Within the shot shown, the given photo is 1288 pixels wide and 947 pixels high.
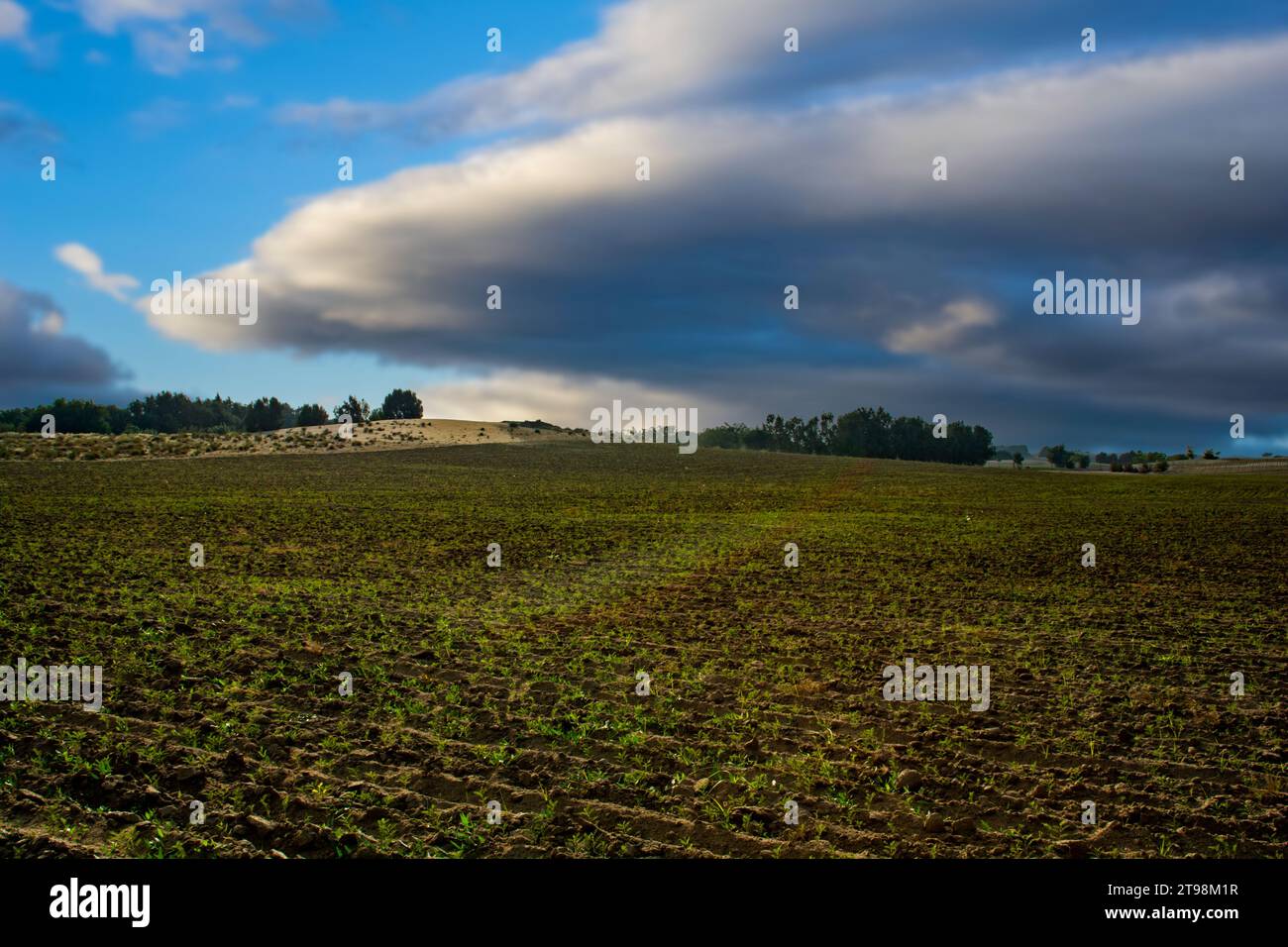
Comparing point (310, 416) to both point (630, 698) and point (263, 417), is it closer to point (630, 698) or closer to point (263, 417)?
point (263, 417)

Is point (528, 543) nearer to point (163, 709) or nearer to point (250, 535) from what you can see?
point (250, 535)

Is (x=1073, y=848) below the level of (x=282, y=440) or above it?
below

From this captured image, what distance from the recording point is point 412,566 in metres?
23.6

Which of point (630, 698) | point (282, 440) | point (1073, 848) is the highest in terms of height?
point (282, 440)

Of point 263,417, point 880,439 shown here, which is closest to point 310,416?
point 263,417

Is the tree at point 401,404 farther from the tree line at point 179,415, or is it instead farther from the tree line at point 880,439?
the tree line at point 880,439

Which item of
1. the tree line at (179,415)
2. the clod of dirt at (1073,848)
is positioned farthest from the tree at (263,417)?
the clod of dirt at (1073,848)

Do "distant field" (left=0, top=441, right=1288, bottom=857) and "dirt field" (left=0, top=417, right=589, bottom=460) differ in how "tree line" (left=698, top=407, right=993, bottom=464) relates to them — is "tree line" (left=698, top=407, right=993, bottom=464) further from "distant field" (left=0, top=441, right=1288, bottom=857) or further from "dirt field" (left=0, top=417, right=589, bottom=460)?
"distant field" (left=0, top=441, right=1288, bottom=857)

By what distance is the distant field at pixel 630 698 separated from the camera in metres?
7.97

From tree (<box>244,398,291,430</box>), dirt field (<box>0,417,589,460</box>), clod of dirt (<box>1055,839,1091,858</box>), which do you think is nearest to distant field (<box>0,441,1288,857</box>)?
clod of dirt (<box>1055,839,1091,858</box>)

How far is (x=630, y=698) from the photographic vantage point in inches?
463

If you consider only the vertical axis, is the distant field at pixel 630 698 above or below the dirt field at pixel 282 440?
below
